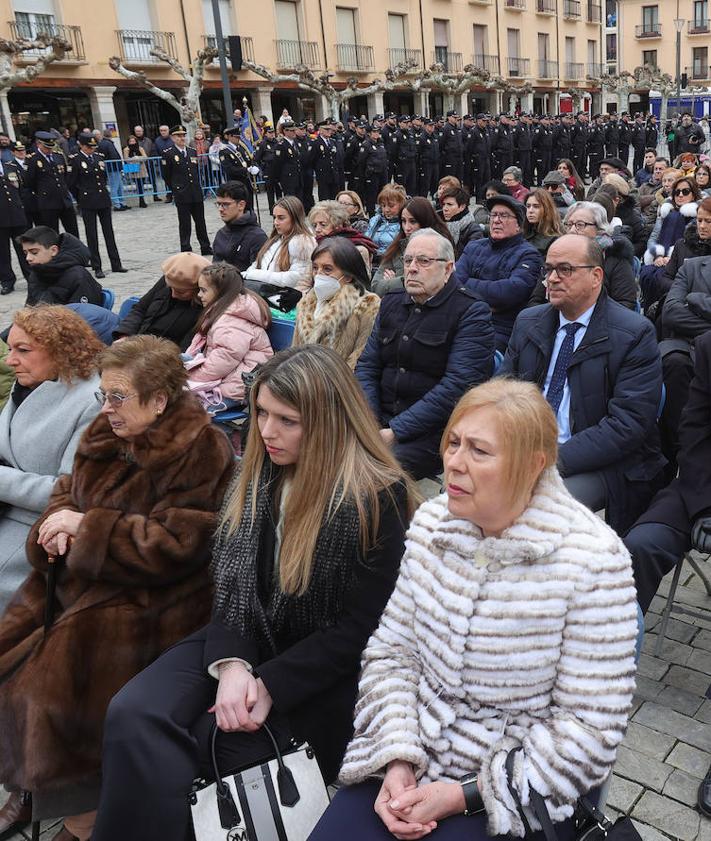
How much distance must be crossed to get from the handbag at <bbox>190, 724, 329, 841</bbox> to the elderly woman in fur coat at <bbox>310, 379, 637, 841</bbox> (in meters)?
0.14

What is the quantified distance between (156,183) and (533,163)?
10.3 metres

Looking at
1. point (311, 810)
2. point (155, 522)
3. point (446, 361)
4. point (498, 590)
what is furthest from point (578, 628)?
point (446, 361)

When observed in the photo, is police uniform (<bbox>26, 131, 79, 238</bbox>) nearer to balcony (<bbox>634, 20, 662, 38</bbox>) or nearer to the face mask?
the face mask

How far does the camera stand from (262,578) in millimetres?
2248

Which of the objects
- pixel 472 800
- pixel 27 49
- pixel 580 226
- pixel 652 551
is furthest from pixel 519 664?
pixel 27 49

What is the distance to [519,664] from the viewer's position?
1695 mm

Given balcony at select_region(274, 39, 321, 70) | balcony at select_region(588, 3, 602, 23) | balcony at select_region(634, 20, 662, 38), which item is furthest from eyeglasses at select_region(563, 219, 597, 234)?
balcony at select_region(634, 20, 662, 38)

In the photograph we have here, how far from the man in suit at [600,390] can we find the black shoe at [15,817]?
2298 mm

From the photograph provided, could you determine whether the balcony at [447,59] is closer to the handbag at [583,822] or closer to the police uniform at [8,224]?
the police uniform at [8,224]

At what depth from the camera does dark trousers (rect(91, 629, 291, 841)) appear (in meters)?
1.97

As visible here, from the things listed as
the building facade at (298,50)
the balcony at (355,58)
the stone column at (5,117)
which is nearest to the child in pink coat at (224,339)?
the building facade at (298,50)

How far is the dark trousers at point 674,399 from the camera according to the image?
347 centimetres

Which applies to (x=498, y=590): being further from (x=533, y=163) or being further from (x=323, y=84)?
(x=323, y=84)

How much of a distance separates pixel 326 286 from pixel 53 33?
25.5 metres
